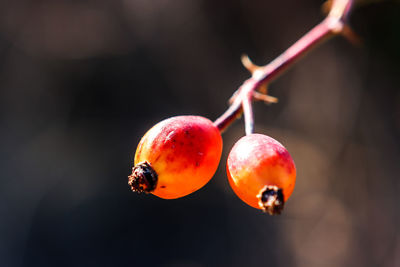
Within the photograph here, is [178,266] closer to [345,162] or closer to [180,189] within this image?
[345,162]

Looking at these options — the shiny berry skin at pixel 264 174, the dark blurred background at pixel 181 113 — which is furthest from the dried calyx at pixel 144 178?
the dark blurred background at pixel 181 113

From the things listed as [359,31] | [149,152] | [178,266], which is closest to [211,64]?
[359,31]

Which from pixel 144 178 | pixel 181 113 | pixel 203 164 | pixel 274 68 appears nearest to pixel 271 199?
pixel 203 164

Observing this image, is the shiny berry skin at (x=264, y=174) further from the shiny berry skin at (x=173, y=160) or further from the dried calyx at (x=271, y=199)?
the shiny berry skin at (x=173, y=160)

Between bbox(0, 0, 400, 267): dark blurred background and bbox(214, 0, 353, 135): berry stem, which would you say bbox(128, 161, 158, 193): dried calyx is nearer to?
bbox(214, 0, 353, 135): berry stem

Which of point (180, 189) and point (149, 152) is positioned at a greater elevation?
Answer: point (149, 152)
